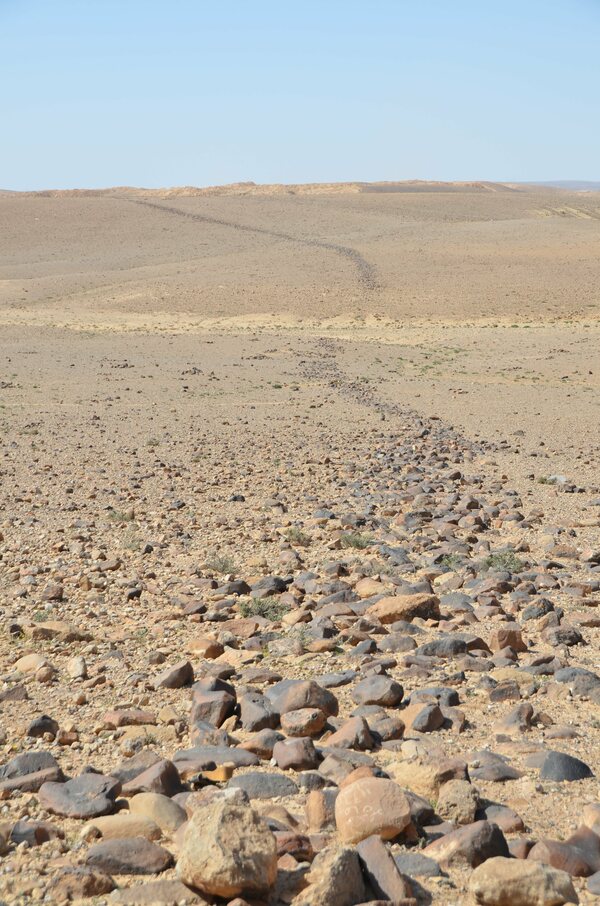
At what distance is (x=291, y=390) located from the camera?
74.8 feet

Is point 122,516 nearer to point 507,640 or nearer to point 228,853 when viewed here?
point 507,640

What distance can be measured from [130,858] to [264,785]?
0.79 meters

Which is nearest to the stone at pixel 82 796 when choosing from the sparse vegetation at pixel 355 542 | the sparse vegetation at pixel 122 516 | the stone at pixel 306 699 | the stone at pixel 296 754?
the stone at pixel 296 754

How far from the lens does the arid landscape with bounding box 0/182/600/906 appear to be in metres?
3.54

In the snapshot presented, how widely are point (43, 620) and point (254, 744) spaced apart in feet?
8.78

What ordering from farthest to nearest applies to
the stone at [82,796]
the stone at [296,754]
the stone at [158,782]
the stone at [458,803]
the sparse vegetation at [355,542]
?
the sparse vegetation at [355,542] → the stone at [296,754] → the stone at [158,782] → the stone at [82,796] → the stone at [458,803]

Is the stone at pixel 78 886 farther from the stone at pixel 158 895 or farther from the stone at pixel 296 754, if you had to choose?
the stone at pixel 296 754

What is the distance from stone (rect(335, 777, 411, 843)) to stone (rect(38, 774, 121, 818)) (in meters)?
0.90

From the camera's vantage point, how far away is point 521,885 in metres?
3.29

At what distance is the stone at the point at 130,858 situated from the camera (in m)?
3.53

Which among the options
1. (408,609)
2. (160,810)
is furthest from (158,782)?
(408,609)

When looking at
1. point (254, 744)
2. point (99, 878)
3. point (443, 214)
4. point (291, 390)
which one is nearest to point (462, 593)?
point (254, 744)

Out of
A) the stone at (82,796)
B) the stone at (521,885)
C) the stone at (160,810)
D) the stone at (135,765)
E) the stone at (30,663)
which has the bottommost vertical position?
the stone at (30,663)

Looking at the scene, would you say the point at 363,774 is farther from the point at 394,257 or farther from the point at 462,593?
the point at 394,257
